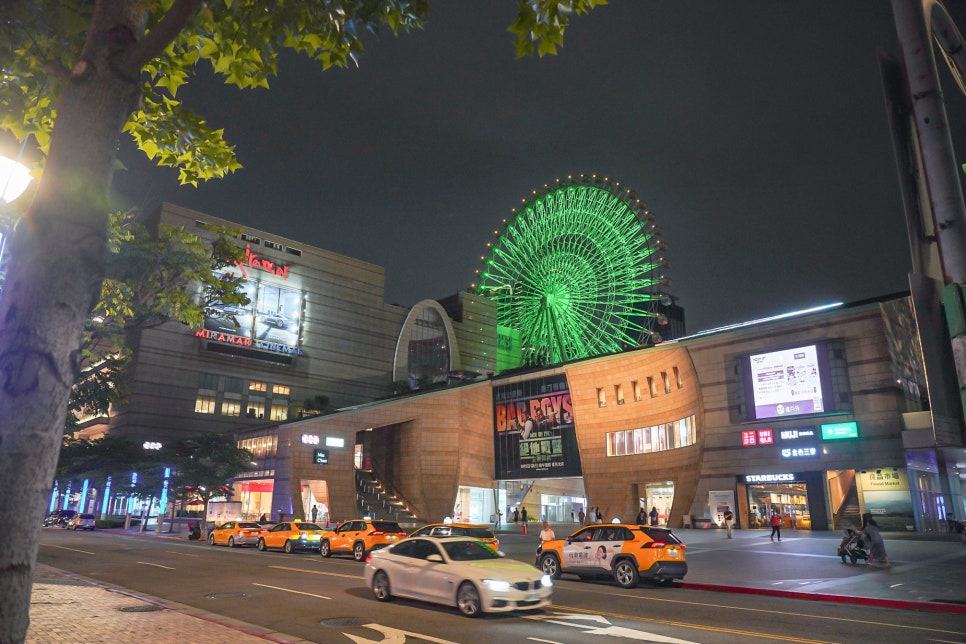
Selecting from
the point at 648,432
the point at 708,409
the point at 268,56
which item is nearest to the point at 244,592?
the point at 268,56

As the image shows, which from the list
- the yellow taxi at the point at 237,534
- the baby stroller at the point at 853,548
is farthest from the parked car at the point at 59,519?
the baby stroller at the point at 853,548

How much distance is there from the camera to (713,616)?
1251cm

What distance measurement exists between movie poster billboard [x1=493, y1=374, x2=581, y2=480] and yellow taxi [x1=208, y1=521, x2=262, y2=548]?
1118 inches

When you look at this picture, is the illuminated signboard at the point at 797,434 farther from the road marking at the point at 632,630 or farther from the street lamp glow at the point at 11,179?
the street lamp glow at the point at 11,179

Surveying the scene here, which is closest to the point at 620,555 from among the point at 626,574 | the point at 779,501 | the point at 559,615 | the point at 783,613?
the point at 626,574

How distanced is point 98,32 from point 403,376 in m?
104

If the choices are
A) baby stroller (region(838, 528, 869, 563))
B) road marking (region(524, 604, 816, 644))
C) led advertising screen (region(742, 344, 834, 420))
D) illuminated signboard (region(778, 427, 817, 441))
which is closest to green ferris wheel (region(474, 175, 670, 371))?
led advertising screen (region(742, 344, 834, 420))

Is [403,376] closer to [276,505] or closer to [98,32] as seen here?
[276,505]

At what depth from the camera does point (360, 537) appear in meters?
27.8

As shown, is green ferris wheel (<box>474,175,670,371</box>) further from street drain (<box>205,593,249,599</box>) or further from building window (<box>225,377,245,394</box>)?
building window (<box>225,377,245,394</box>)

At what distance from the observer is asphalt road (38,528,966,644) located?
410 inches

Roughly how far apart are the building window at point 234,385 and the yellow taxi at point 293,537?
59.8 meters

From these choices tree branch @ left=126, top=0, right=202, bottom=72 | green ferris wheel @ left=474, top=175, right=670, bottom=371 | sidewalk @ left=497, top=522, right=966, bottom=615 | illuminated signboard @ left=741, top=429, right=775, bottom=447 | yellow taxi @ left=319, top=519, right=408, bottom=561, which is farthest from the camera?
green ferris wheel @ left=474, top=175, right=670, bottom=371

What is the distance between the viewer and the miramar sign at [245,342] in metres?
84.3
